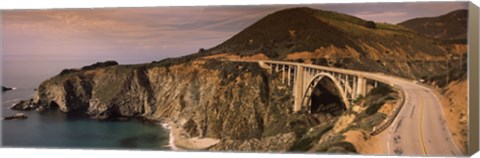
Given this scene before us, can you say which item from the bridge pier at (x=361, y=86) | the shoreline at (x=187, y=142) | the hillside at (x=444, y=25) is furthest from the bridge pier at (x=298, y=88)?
the hillside at (x=444, y=25)

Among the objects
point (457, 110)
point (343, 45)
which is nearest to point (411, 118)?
point (457, 110)

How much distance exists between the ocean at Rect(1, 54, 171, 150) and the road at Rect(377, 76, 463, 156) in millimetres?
3087

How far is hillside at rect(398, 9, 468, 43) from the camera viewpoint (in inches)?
361

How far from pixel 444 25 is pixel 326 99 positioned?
1733 mm

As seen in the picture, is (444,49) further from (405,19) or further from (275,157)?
(275,157)

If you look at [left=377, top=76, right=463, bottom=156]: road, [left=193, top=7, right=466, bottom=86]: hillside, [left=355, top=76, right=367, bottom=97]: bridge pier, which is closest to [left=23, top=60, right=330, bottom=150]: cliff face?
[left=193, top=7, right=466, bottom=86]: hillside

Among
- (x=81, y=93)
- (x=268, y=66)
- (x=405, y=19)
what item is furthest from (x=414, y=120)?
(x=81, y=93)

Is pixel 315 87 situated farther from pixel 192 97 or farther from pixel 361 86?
pixel 192 97

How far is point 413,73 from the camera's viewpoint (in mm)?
9625

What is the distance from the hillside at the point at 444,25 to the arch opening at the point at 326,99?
3.85 ft

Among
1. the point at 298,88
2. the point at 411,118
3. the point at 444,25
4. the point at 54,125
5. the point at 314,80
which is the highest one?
the point at 444,25

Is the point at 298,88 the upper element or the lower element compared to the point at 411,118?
upper

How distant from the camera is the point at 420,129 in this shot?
939cm

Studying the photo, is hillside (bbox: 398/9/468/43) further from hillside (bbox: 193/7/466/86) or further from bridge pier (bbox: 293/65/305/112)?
bridge pier (bbox: 293/65/305/112)
